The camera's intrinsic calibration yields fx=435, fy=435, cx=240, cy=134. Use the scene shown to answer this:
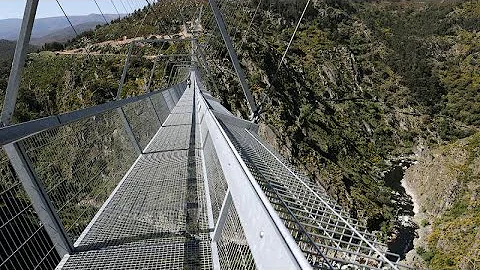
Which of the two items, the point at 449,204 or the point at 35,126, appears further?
the point at 449,204

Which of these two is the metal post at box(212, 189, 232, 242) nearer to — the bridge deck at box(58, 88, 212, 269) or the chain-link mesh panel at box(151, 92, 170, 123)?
the bridge deck at box(58, 88, 212, 269)

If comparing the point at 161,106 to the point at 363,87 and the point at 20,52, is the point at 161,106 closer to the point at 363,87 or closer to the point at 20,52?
the point at 20,52

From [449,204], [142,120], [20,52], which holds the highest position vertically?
[20,52]

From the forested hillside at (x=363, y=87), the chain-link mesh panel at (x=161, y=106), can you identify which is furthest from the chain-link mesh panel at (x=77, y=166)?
the forested hillside at (x=363, y=87)

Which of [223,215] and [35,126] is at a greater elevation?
[35,126]

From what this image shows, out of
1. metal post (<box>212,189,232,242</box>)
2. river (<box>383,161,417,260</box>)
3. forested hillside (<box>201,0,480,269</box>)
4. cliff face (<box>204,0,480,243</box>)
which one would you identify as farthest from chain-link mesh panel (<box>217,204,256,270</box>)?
cliff face (<box>204,0,480,243</box>)

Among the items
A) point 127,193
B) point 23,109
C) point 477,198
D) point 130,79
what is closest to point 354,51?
point 477,198

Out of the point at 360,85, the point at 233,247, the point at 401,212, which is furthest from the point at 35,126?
the point at 360,85
